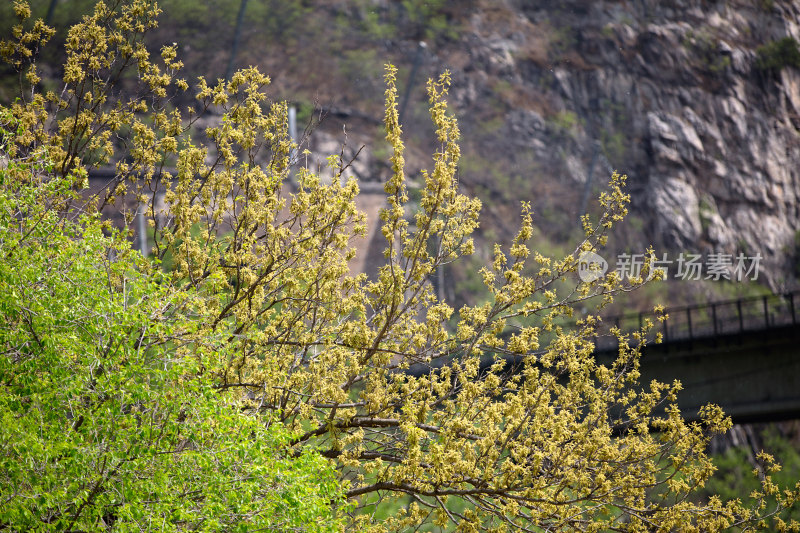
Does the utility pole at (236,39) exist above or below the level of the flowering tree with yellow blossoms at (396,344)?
below

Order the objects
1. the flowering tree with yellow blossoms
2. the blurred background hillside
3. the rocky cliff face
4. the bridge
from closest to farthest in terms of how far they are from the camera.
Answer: the flowering tree with yellow blossoms < the bridge < the blurred background hillside < the rocky cliff face

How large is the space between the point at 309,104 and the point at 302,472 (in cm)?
3716

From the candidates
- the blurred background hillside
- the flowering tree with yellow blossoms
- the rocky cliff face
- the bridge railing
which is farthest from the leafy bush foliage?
the rocky cliff face

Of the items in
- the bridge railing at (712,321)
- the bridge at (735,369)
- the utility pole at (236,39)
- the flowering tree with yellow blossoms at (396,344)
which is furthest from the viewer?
the utility pole at (236,39)

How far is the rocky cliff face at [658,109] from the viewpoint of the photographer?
47625mm

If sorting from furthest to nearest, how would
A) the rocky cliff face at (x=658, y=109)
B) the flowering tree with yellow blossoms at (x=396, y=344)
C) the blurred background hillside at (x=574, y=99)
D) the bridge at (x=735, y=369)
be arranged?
the rocky cliff face at (x=658, y=109) < the blurred background hillside at (x=574, y=99) < the bridge at (x=735, y=369) < the flowering tree with yellow blossoms at (x=396, y=344)

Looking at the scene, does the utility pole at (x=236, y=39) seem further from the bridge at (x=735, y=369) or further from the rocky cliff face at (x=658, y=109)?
the bridge at (x=735, y=369)

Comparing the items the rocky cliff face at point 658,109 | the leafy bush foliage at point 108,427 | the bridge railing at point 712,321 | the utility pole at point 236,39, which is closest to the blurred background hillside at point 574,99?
the rocky cliff face at point 658,109

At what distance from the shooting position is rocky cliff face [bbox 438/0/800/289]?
4762 centimetres

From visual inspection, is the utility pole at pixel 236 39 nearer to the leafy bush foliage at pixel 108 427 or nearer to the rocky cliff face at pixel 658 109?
the rocky cliff face at pixel 658 109

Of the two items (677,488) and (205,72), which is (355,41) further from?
(677,488)

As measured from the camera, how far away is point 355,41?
49281 mm

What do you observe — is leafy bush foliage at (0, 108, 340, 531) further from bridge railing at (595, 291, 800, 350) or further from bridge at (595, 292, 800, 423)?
bridge at (595, 292, 800, 423)

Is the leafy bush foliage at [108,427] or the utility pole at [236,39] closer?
the leafy bush foliage at [108,427]
